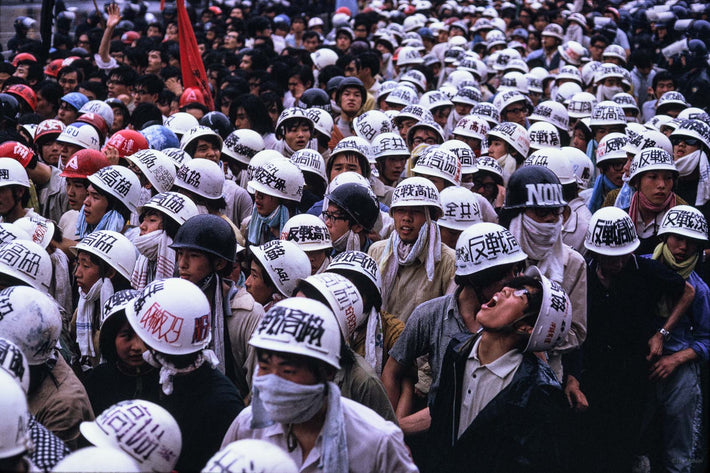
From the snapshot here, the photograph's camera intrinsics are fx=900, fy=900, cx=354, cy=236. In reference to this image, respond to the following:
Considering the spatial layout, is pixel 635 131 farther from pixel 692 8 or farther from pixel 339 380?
pixel 692 8

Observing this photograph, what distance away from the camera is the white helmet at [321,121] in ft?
34.6

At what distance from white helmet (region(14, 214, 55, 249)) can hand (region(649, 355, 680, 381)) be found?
4484 mm

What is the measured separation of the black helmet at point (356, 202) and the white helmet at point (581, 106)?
6.67 metres

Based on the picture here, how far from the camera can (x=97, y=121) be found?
34.1ft

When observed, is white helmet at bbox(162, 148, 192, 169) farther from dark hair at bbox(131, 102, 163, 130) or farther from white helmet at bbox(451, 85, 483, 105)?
white helmet at bbox(451, 85, 483, 105)

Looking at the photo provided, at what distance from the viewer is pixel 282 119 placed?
33.1 ft

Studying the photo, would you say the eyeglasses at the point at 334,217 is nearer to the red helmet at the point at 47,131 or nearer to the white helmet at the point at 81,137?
the white helmet at the point at 81,137

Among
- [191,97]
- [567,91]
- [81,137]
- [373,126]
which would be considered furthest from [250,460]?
[567,91]

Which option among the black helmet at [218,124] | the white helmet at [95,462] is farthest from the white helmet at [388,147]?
the white helmet at [95,462]

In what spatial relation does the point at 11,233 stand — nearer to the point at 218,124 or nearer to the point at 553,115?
the point at 218,124

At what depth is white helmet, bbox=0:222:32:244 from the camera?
592 cm

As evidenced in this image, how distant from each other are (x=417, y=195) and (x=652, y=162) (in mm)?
2581

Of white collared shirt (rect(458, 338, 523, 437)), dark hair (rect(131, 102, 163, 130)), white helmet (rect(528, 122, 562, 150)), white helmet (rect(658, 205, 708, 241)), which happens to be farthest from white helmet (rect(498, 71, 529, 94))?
white collared shirt (rect(458, 338, 523, 437))

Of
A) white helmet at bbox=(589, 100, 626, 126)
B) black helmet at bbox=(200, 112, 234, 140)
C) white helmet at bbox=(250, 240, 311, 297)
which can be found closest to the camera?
white helmet at bbox=(250, 240, 311, 297)
